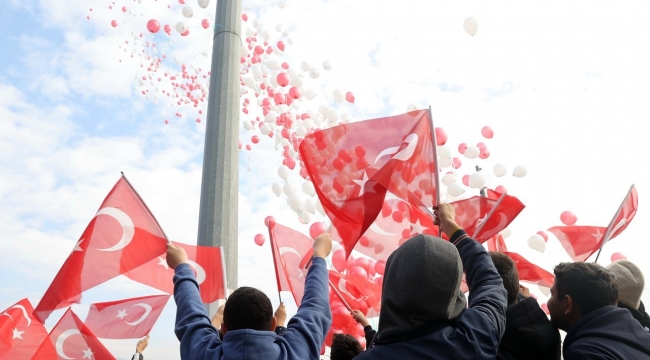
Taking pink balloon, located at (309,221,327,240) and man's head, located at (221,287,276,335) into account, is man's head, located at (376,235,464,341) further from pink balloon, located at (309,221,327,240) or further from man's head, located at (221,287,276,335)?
pink balloon, located at (309,221,327,240)

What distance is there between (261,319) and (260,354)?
0.63ft

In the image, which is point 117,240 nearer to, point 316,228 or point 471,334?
point 316,228

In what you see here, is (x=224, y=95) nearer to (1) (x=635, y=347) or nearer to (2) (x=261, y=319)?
(2) (x=261, y=319)

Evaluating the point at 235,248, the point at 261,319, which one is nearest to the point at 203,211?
the point at 235,248

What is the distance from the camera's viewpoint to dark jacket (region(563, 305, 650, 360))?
79.4 inches

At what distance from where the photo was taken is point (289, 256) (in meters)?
5.70

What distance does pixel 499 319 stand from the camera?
1.88 metres

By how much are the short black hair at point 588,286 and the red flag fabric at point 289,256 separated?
3.24 m

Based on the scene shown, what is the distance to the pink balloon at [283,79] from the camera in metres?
8.30

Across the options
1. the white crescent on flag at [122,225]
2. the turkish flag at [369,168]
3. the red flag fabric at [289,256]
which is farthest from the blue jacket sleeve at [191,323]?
the red flag fabric at [289,256]

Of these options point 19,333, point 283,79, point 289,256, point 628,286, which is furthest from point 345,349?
point 283,79

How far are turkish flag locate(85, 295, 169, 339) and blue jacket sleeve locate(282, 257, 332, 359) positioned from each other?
316cm

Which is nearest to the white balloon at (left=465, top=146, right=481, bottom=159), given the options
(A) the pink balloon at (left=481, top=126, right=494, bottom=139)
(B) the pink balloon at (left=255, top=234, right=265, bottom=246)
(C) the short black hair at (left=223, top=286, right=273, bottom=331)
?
(A) the pink balloon at (left=481, top=126, right=494, bottom=139)

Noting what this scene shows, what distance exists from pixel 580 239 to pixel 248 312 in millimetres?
5390
